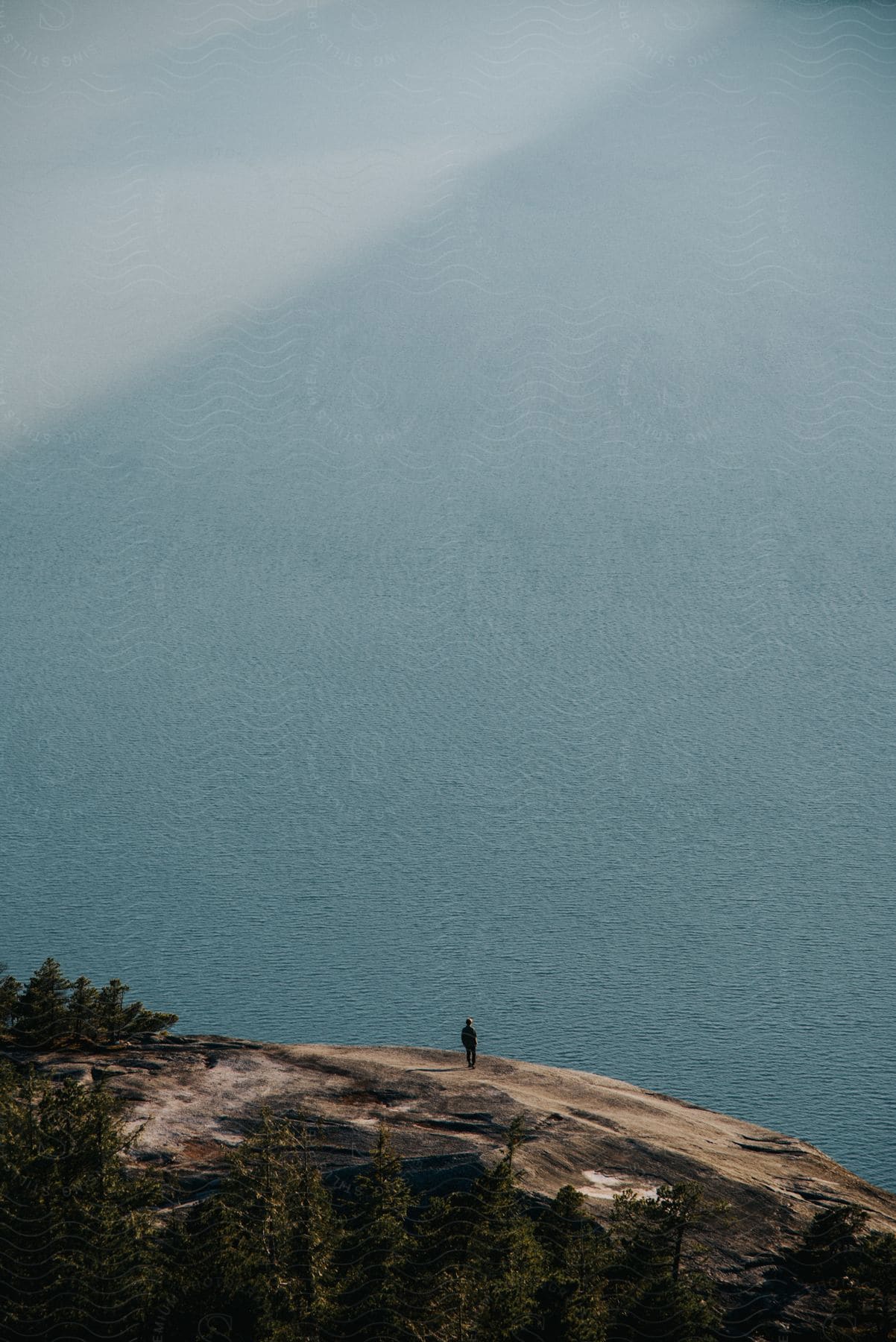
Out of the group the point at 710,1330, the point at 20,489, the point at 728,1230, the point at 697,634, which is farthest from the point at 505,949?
the point at 20,489

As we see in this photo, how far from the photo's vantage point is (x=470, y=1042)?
54.7 ft

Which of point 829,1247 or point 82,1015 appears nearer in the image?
point 829,1247

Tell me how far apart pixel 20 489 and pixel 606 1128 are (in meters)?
53.9

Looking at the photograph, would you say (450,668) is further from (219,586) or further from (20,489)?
(20,489)

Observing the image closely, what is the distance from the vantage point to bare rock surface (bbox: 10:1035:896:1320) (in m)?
12.4

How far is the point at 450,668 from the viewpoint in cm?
5131

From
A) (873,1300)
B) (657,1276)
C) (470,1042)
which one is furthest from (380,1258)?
(470,1042)

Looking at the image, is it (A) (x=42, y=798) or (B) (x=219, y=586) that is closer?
(A) (x=42, y=798)

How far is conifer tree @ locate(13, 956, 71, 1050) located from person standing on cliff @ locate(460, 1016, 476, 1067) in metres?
5.63

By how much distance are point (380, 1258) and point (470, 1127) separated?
443 centimetres

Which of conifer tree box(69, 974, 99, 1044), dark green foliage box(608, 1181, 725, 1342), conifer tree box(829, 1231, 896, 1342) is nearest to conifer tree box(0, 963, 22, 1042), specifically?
conifer tree box(69, 974, 99, 1044)

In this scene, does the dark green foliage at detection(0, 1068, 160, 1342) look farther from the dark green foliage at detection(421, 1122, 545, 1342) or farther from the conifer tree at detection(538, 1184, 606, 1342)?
the conifer tree at detection(538, 1184, 606, 1342)

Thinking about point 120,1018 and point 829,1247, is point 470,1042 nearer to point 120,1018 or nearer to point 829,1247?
point 120,1018

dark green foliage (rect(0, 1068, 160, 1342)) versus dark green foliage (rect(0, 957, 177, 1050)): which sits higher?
dark green foliage (rect(0, 957, 177, 1050))
